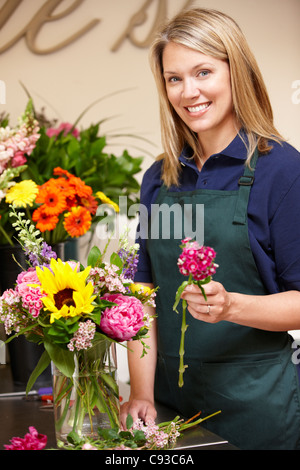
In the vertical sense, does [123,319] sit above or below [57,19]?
below

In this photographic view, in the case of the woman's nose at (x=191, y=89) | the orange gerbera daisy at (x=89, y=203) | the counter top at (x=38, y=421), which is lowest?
the counter top at (x=38, y=421)

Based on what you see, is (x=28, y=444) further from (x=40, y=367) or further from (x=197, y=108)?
(x=197, y=108)

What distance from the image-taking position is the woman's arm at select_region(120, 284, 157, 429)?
1324mm

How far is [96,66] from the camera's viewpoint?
105 inches

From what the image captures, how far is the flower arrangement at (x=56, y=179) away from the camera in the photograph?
5.17 ft

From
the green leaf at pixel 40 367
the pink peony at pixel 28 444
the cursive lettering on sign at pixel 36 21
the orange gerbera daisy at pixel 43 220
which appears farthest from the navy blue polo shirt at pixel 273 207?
the cursive lettering on sign at pixel 36 21

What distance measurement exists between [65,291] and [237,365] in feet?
1.73

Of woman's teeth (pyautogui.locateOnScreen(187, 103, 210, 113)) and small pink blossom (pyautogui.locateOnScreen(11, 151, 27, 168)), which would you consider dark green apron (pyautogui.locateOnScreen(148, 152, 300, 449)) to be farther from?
small pink blossom (pyautogui.locateOnScreen(11, 151, 27, 168))

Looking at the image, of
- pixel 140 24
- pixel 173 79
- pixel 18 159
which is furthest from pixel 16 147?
pixel 140 24

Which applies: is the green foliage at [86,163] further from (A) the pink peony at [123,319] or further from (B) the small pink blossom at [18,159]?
(A) the pink peony at [123,319]

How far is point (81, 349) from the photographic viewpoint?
1054 mm

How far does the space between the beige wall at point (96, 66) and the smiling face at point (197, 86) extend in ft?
4.20

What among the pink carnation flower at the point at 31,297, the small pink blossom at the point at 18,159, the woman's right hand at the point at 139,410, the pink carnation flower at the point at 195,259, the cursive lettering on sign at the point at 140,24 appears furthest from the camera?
the cursive lettering on sign at the point at 140,24

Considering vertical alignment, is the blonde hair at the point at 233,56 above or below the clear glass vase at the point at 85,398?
above
